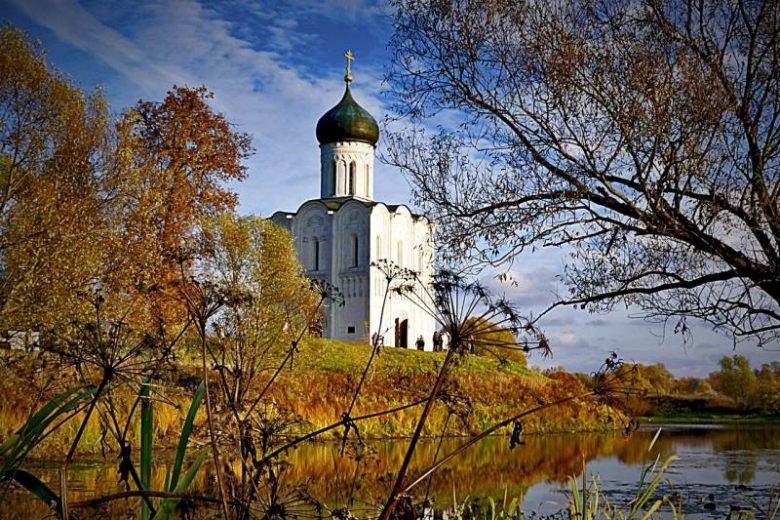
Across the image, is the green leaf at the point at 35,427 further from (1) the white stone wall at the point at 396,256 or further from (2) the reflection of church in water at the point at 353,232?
(2) the reflection of church in water at the point at 353,232

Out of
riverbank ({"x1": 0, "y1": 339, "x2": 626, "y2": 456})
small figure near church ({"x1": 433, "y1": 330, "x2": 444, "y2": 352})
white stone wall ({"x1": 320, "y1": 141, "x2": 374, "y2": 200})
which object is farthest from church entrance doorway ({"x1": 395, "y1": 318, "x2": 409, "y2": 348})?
riverbank ({"x1": 0, "y1": 339, "x2": 626, "y2": 456})

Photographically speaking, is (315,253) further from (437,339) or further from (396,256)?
(437,339)

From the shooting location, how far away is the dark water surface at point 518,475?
8.81 m

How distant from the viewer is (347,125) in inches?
1690

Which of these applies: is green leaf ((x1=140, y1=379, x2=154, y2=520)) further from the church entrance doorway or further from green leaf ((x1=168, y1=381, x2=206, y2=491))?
the church entrance doorway

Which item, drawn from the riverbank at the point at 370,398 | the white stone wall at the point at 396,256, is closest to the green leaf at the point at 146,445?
the riverbank at the point at 370,398

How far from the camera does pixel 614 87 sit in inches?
255

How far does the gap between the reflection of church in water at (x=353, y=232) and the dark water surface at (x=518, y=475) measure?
22555 mm

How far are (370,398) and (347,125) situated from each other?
2396cm

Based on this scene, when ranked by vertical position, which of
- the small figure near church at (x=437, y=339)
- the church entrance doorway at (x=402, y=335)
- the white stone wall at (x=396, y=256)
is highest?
the white stone wall at (x=396, y=256)

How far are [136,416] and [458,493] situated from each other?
7346 millimetres

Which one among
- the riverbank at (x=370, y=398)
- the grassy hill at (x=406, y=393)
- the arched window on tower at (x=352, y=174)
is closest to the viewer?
the riverbank at (x=370, y=398)

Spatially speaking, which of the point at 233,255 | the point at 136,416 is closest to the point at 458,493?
the point at 136,416

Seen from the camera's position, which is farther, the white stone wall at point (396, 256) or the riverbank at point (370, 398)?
the white stone wall at point (396, 256)
